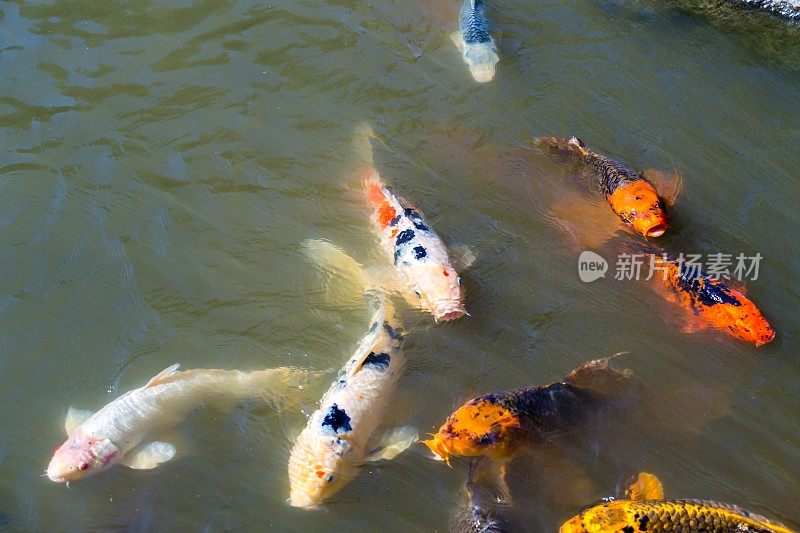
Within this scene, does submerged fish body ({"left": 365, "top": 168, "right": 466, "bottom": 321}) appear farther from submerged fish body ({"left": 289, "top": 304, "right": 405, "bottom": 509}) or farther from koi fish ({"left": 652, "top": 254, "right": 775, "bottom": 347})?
koi fish ({"left": 652, "top": 254, "right": 775, "bottom": 347})

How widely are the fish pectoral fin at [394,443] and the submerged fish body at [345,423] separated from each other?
0.10 m

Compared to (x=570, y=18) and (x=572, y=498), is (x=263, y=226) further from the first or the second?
(x=570, y=18)

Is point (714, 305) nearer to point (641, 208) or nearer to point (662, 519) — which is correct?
point (641, 208)

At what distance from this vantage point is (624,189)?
23.6ft

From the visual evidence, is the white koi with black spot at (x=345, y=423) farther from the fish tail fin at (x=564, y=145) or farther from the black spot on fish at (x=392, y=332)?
the fish tail fin at (x=564, y=145)

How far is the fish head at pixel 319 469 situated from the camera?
5402 mm

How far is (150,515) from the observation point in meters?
5.54

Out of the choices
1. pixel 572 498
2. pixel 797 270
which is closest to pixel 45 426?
pixel 572 498

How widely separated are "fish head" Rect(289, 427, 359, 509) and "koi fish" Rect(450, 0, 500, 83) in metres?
5.18

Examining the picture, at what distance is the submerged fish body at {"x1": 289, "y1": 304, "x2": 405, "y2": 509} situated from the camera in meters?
5.43

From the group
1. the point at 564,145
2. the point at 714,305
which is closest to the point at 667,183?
the point at 564,145

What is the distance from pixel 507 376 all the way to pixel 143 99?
5695mm

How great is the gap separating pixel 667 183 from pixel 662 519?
4119 millimetres

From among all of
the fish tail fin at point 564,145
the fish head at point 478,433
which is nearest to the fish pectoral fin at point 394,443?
the fish head at point 478,433
